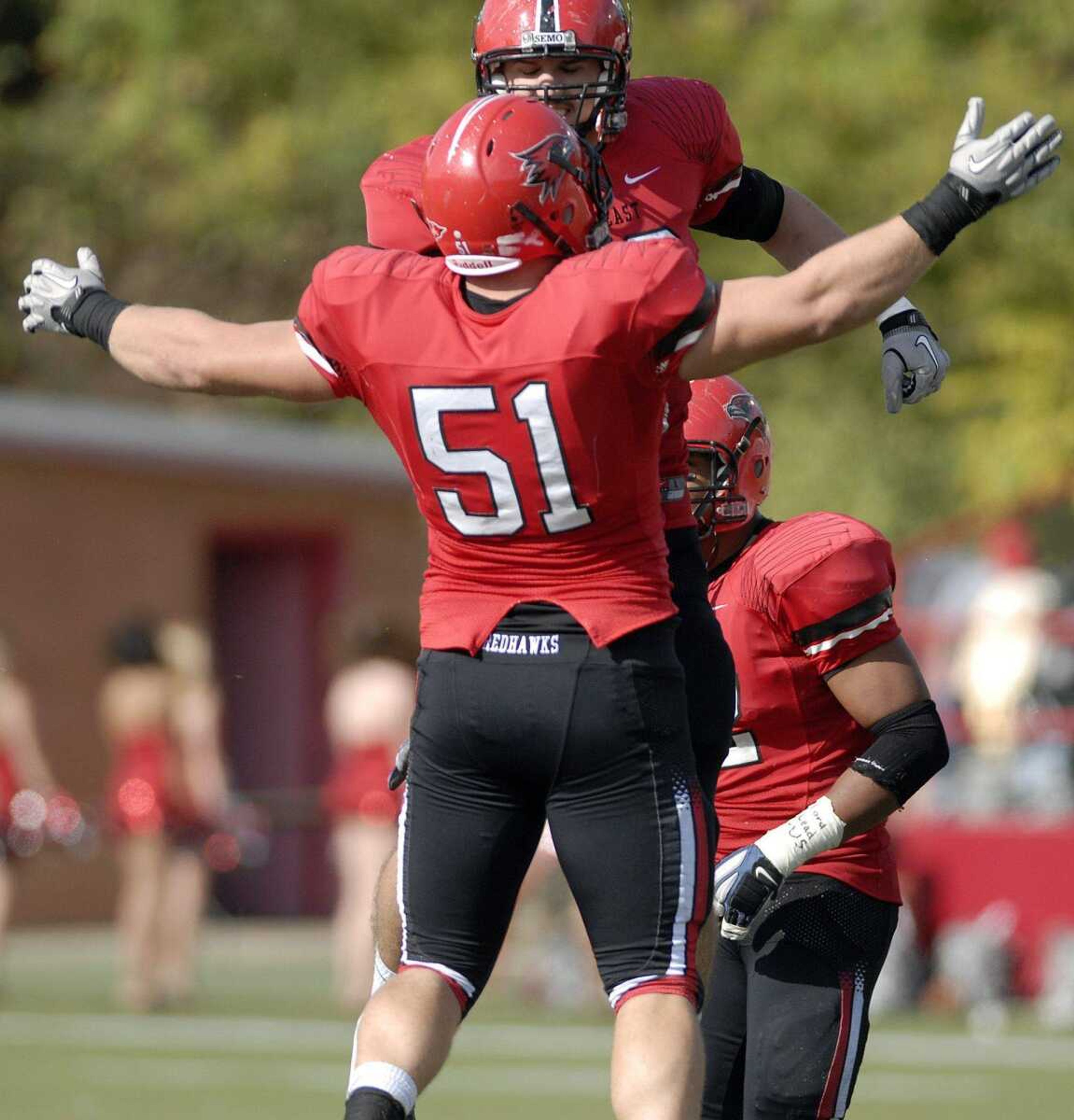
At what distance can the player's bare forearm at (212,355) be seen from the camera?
444 cm

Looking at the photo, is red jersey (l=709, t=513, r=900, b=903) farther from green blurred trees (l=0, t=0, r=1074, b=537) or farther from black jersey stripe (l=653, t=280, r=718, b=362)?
green blurred trees (l=0, t=0, r=1074, b=537)

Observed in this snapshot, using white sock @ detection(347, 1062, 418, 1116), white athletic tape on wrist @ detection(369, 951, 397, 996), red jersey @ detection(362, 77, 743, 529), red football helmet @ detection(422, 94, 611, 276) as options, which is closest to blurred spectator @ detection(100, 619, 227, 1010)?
white athletic tape on wrist @ detection(369, 951, 397, 996)

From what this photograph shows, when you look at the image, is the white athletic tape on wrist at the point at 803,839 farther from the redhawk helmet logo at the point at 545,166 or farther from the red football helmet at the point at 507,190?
the redhawk helmet logo at the point at 545,166

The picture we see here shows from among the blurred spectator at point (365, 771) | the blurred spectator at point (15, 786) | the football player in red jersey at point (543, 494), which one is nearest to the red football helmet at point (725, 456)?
the football player in red jersey at point (543, 494)

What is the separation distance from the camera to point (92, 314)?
15.3 ft

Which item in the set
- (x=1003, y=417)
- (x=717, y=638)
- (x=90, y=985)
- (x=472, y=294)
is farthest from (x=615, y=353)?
(x=1003, y=417)

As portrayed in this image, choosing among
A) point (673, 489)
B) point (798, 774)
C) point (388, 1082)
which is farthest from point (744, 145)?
point (388, 1082)

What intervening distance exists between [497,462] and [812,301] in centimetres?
59

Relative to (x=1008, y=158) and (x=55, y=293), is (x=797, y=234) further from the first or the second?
(x=55, y=293)

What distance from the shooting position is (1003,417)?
17.2 meters

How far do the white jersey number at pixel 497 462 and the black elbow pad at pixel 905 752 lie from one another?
0.94 metres

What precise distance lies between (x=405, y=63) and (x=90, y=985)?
8.69 m

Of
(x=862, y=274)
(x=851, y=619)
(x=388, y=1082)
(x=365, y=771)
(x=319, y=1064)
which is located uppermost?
(x=862, y=274)

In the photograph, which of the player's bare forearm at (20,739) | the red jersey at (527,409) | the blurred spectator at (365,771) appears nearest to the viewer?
the red jersey at (527,409)
